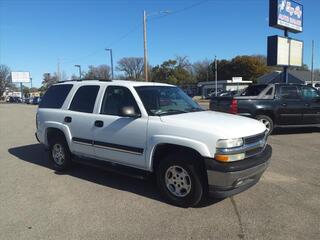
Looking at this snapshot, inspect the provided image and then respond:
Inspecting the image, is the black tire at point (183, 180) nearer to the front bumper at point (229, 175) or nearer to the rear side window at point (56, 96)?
the front bumper at point (229, 175)

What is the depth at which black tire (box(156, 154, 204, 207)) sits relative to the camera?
484cm

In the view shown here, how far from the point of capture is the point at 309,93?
12.0 meters

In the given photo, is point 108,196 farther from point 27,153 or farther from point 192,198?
point 27,153

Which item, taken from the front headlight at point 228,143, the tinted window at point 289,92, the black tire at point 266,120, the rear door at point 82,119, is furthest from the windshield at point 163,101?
the tinted window at point 289,92

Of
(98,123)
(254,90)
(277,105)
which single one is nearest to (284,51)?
(254,90)

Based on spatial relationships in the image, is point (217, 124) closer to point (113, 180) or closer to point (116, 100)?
point (116, 100)

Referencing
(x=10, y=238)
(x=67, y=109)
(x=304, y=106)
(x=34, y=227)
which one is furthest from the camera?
(x=304, y=106)

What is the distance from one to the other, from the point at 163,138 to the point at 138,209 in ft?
3.50

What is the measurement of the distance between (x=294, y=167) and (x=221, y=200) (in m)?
2.65

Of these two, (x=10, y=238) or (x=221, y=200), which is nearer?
(x=10, y=238)

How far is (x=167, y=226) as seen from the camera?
171 inches

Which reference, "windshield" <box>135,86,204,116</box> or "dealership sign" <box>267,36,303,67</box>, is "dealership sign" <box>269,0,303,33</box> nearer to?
"dealership sign" <box>267,36,303,67</box>

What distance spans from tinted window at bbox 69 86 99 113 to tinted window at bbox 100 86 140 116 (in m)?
0.33

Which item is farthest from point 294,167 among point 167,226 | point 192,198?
point 167,226
